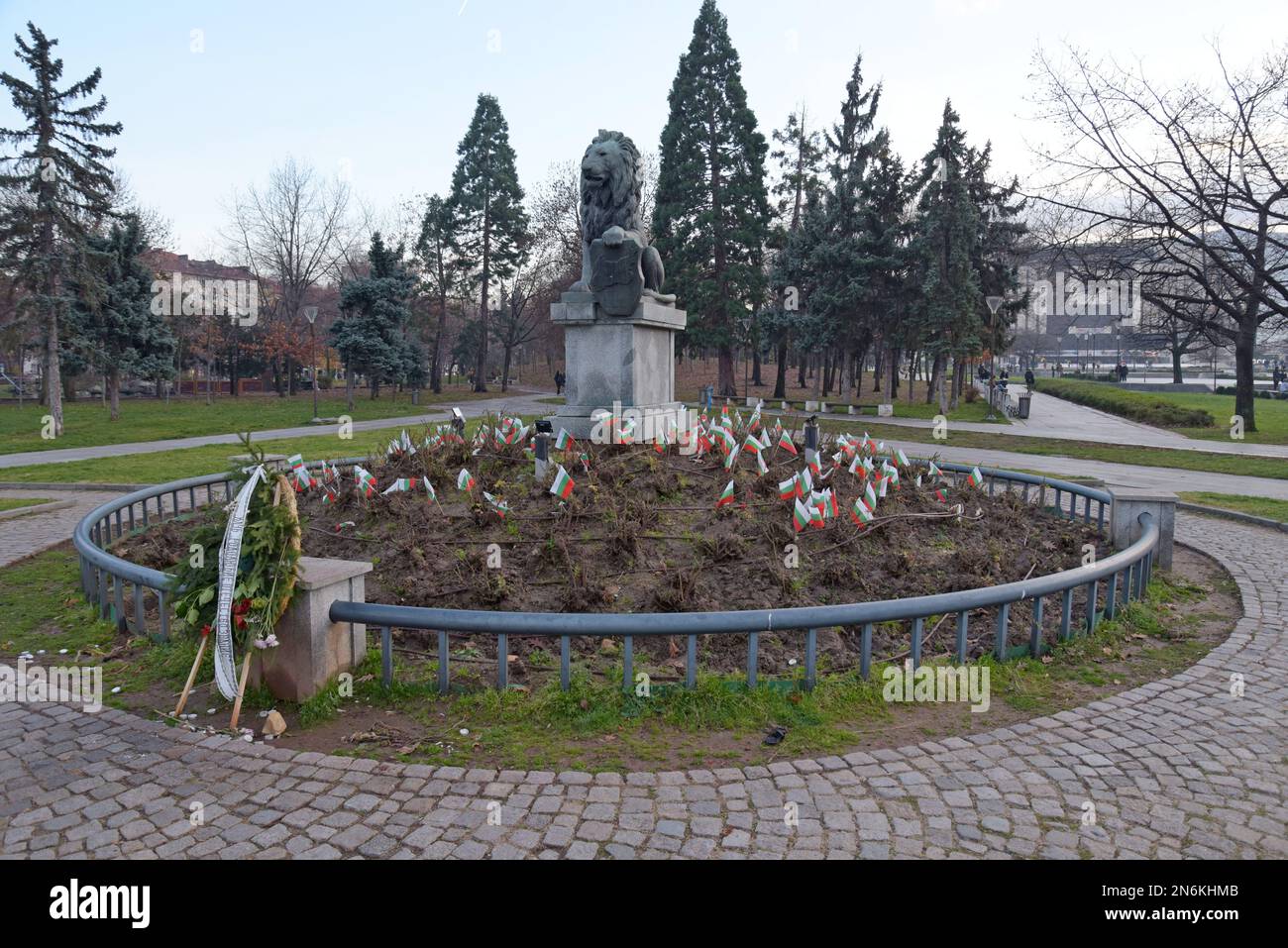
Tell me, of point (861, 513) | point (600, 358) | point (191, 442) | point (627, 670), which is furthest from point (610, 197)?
point (191, 442)

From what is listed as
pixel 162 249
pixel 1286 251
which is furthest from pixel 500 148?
pixel 1286 251

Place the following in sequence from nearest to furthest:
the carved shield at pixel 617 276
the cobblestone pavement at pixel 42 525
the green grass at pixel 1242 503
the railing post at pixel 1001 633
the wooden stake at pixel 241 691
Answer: the wooden stake at pixel 241 691 → the railing post at pixel 1001 633 → the cobblestone pavement at pixel 42 525 → the carved shield at pixel 617 276 → the green grass at pixel 1242 503

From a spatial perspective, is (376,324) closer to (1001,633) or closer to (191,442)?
(191,442)

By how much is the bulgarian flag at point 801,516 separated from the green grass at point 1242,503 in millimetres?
8369

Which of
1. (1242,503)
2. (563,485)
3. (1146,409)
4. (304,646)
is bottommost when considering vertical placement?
(304,646)

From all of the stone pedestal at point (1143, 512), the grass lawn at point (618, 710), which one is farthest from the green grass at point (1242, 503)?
the grass lawn at point (618, 710)

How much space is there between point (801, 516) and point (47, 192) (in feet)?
87.3

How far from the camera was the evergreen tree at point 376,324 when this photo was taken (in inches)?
1468

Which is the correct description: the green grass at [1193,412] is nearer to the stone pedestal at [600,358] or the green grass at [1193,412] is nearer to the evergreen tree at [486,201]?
the stone pedestal at [600,358]

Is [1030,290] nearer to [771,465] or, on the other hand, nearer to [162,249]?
[771,465]

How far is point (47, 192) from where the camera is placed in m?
23.6

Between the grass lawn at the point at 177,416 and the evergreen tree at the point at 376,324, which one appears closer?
the grass lawn at the point at 177,416

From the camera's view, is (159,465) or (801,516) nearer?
(801,516)

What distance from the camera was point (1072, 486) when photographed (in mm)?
9695
